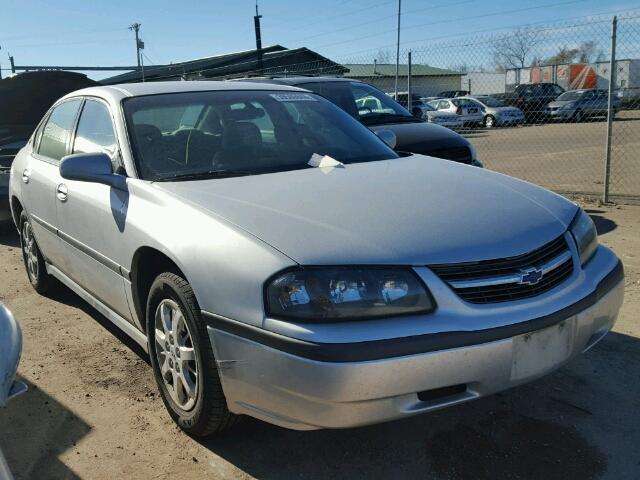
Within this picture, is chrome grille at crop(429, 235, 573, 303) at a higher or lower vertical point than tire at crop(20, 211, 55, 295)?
higher

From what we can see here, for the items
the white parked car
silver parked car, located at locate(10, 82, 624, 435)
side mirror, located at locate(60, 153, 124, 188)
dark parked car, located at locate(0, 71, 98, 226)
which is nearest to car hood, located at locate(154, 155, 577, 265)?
silver parked car, located at locate(10, 82, 624, 435)

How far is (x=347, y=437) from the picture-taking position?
2.86 m

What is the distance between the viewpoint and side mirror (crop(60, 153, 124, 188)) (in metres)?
3.20

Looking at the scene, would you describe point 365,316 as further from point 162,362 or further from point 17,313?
point 17,313

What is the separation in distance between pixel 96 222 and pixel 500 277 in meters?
2.14

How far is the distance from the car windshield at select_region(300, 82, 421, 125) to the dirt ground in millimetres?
4594

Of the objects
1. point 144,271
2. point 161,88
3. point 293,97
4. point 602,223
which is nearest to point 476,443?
point 144,271

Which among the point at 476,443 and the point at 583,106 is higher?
the point at 583,106

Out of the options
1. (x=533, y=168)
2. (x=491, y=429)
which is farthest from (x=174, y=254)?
(x=533, y=168)

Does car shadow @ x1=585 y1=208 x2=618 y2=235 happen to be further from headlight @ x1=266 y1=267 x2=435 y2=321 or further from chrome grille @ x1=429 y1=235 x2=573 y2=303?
headlight @ x1=266 y1=267 x2=435 y2=321

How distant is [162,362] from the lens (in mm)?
3023

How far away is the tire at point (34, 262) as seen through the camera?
16.1 ft

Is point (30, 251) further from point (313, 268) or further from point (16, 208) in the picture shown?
point (313, 268)

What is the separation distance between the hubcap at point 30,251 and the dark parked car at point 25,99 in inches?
107
